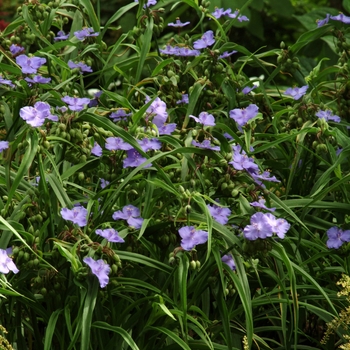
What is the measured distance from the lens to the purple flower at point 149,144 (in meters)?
1.58

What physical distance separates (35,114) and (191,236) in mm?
402

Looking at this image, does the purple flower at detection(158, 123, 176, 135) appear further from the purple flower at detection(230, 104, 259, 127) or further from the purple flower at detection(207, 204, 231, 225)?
the purple flower at detection(207, 204, 231, 225)

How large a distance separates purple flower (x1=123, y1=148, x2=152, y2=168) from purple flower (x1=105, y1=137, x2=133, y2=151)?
15 millimetres

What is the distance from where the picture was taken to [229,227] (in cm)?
157

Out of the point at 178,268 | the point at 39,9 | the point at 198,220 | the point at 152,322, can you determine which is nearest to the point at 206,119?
the point at 198,220

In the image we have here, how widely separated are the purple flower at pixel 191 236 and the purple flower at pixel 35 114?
1.16ft

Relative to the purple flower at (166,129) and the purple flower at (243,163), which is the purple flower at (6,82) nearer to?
the purple flower at (166,129)

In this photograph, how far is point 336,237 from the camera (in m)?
1.70

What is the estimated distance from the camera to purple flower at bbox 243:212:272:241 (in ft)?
4.63

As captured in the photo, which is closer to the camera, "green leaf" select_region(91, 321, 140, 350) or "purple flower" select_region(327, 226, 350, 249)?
"green leaf" select_region(91, 321, 140, 350)

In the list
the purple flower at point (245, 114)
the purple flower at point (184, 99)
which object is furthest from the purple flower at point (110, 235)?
the purple flower at point (184, 99)

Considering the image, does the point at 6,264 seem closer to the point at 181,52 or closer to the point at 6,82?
the point at 6,82

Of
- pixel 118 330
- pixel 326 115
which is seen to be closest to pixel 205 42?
pixel 326 115

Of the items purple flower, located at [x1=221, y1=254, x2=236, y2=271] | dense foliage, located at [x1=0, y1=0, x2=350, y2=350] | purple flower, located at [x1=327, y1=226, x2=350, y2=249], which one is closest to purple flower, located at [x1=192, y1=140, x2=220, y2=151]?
dense foliage, located at [x1=0, y1=0, x2=350, y2=350]
